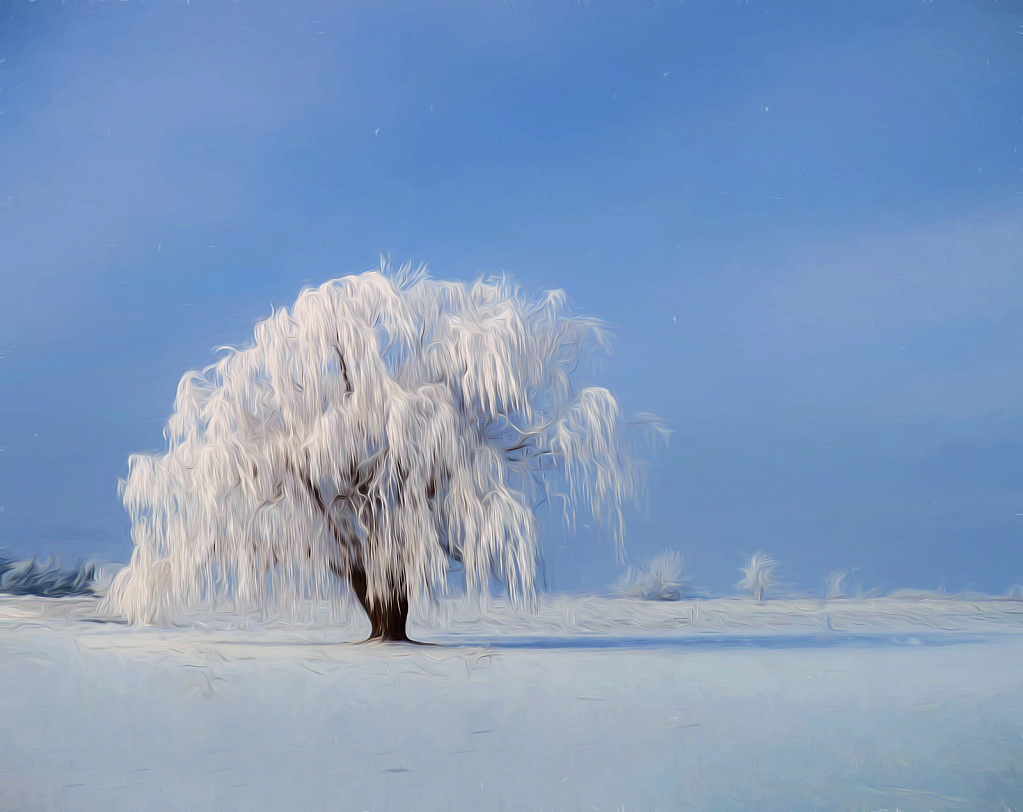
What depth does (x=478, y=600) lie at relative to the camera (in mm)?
4887

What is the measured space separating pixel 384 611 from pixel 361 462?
962 mm

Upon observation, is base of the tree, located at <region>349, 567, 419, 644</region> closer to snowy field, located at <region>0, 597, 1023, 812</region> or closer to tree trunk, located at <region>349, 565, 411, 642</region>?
tree trunk, located at <region>349, 565, 411, 642</region>

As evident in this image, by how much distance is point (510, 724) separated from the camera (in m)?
3.09

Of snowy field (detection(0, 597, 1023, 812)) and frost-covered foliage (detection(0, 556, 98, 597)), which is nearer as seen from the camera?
snowy field (detection(0, 597, 1023, 812))

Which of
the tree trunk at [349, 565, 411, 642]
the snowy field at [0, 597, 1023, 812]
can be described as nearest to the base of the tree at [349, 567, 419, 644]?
the tree trunk at [349, 565, 411, 642]

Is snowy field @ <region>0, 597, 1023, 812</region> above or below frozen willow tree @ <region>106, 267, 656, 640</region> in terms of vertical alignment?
below

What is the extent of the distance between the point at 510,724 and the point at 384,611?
2.28 metres

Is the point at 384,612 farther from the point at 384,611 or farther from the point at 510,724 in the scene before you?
the point at 510,724

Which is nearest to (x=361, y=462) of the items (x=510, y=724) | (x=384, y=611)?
(x=384, y=611)

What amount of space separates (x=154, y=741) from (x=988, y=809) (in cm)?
258

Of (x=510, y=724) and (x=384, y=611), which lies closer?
(x=510, y=724)

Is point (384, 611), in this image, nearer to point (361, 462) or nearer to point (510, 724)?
point (361, 462)

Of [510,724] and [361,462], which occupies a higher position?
[361,462]

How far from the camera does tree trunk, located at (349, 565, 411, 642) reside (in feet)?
17.0
